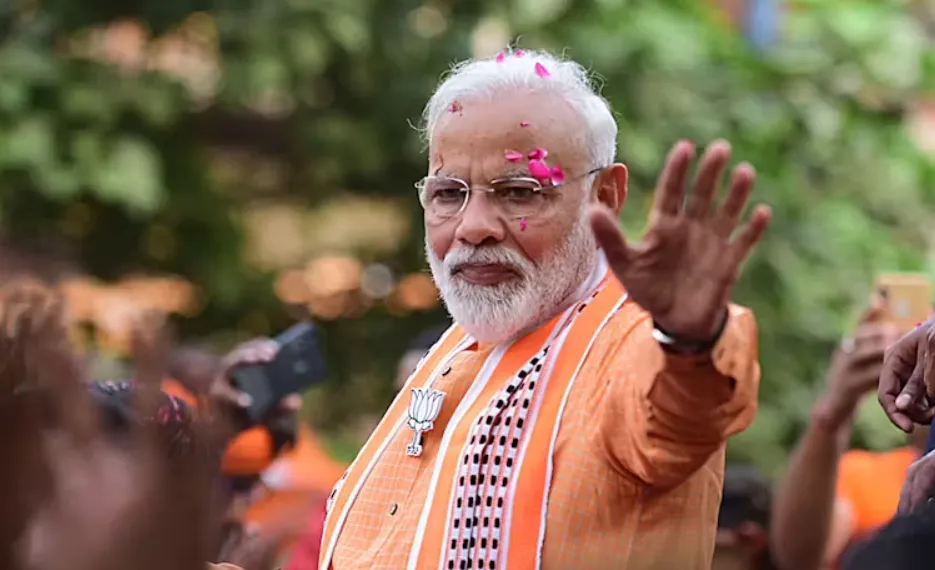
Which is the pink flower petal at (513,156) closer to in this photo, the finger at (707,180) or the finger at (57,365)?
the finger at (707,180)

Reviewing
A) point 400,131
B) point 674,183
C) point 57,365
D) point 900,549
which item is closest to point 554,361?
point 674,183

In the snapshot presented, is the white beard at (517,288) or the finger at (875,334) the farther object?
the finger at (875,334)

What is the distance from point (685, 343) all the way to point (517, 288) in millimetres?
813

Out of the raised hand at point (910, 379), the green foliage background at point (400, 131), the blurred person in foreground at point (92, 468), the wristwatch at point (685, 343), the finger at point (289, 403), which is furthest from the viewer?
the green foliage background at point (400, 131)

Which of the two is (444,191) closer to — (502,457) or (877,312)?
(502,457)

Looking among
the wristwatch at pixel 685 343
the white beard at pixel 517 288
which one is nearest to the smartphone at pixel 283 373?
the white beard at pixel 517 288

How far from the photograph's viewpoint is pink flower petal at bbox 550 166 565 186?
3.54 meters

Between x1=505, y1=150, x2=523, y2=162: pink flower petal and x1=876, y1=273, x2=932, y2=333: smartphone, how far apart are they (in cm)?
158

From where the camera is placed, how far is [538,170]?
11.6ft

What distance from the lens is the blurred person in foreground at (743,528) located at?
5676 millimetres

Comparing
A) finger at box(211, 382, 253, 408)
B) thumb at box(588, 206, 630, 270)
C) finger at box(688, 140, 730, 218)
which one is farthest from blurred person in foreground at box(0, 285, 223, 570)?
finger at box(211, 382, 253, 408)

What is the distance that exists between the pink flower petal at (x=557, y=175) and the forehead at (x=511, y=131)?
0.01 m

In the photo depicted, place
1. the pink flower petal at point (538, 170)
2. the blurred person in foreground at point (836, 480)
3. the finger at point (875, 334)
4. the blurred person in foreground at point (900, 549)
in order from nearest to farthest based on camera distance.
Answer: the blurred person in foreground at point (900, 549), the pink flower petal at point (538, 170), the finger at point (875, 334), the blurred person in foreground at point (836, 480)

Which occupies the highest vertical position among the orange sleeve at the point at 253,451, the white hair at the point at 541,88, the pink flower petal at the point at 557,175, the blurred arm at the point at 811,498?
the white hair at the point at 541,88
